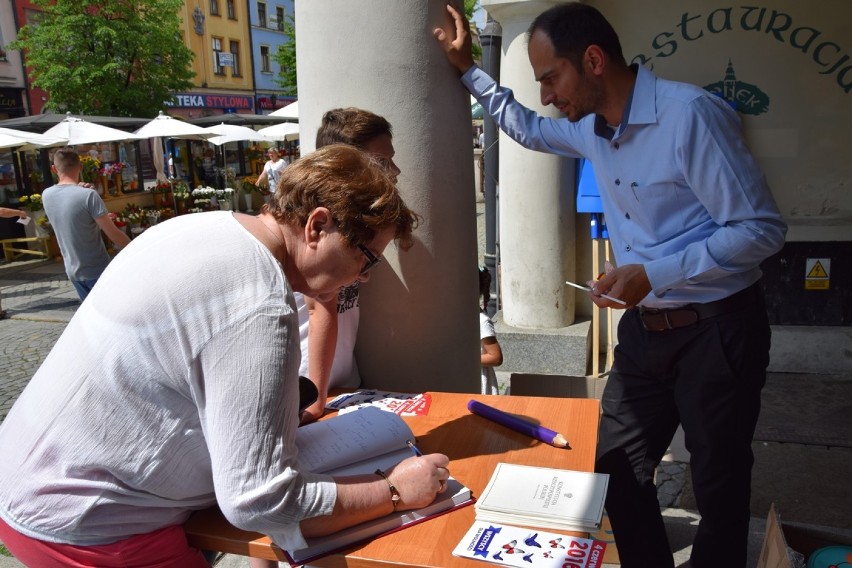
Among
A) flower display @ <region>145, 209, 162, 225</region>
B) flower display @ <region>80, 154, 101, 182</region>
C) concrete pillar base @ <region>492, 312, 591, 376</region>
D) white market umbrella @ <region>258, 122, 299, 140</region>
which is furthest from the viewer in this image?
white market umbrella @ <region>258, 122, 299, 140</region>

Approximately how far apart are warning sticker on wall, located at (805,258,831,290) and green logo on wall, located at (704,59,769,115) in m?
1.12

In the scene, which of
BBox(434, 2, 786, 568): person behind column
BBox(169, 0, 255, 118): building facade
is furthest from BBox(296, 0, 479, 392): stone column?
BBox(169, 0, 255, 118): building facade

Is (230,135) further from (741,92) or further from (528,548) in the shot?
(528,548)

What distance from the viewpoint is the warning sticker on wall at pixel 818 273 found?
5098 millimetres

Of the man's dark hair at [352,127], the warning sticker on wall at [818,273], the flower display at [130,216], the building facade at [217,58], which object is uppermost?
the building facade at [217,58]

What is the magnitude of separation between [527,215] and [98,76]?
19929 mm

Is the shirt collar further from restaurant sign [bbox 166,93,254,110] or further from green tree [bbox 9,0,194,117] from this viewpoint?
restaurant sign [bbox 166,93,254,110]

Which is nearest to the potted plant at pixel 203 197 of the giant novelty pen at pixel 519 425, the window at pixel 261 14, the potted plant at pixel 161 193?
the potted plant at pixel 161 193

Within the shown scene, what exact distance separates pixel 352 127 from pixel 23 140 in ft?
39.3

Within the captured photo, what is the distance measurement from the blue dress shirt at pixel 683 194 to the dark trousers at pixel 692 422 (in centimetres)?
14

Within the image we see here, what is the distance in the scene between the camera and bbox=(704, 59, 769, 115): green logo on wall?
16.5 feet

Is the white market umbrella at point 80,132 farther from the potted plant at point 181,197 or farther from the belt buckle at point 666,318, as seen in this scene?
the belt buckle at point 666,318

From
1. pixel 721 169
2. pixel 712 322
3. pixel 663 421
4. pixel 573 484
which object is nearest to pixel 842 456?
pixel 663 421

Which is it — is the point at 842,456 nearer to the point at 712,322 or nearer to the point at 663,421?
the point at 663,421
